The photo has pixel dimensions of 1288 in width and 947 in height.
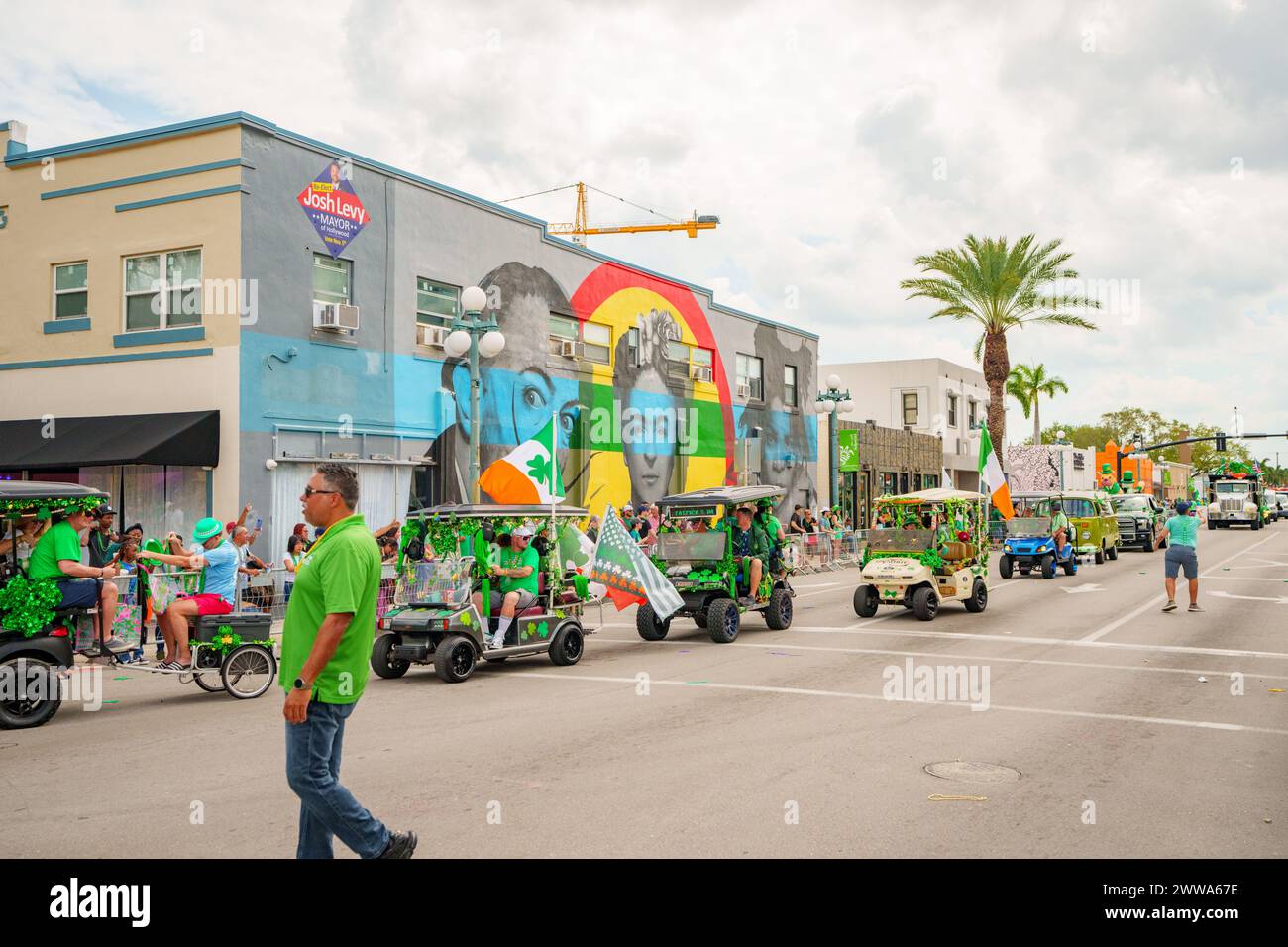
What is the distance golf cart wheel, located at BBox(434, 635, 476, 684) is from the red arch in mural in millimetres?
16246

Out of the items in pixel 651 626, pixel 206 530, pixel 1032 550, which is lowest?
pixel 651 626

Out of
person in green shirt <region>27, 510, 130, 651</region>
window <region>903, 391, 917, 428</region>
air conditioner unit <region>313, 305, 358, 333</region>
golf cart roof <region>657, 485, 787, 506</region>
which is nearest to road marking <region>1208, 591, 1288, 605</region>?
golf cart roof <region>657, 485, 787, 506</region>

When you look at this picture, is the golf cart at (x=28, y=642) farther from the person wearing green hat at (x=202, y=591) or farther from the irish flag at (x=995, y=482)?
the irish flag at (x=995, y=482)

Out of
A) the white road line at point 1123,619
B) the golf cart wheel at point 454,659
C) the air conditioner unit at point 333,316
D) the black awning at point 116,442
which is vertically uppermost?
the air conditioner unit at point 333,316

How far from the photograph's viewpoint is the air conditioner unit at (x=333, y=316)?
19.9 meters

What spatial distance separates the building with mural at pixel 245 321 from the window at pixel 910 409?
36.1m

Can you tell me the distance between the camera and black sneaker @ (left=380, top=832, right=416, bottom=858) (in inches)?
200

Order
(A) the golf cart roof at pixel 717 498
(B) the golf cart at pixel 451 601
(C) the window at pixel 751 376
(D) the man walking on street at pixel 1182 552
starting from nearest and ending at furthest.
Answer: (B) the golf cart at pixel 451 601 < (A) the golf cart roof at pixel 717 498 < (D) the man walking on street at pixel 1182 552 < (C) the window at pixel 751 376

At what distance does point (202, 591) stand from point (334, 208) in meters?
11.3

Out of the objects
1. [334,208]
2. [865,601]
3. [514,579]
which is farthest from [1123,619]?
[334,208]

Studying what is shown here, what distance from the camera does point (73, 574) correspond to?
9836 millimetres

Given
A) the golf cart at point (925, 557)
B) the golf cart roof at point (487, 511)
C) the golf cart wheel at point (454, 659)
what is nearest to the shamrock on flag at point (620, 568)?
the golf cart roof at point (487, 511)

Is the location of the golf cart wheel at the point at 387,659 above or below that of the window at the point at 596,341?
below

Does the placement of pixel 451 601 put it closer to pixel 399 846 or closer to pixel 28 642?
pixel 28 642
